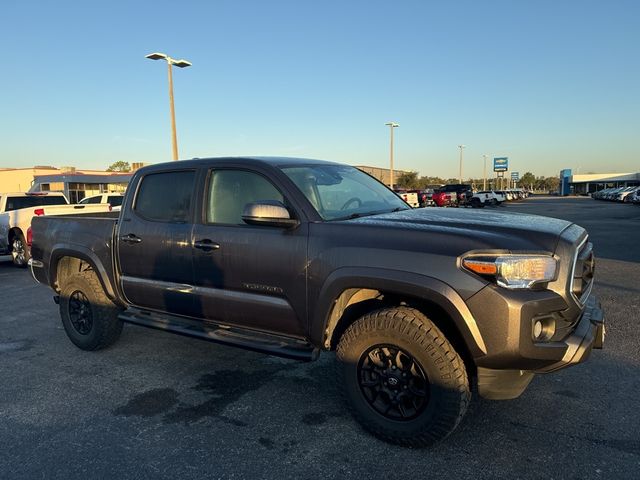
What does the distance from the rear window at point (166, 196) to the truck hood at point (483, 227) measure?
1614mm

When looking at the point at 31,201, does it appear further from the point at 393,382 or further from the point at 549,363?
the point at 549,363

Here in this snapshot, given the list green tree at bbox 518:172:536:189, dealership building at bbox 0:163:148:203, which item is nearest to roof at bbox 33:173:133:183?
dealership building at bbox 0:163:148:203

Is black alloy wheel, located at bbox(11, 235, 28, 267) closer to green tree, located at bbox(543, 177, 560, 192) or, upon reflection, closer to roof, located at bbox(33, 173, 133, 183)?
roof, located at bbox(33, 173, 133, 183)

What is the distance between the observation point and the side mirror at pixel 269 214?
11.3 feet

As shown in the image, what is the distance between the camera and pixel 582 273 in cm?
319

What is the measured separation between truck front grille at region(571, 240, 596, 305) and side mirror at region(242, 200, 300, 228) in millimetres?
1817

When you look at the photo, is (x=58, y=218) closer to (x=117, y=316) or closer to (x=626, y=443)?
(x=117, y=316)

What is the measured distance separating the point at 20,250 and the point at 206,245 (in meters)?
10.0

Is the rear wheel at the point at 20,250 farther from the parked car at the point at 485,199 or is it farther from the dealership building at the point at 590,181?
the dealership building at the point at 590,181

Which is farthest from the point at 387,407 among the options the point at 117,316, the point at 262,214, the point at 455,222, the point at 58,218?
the point at 58,218

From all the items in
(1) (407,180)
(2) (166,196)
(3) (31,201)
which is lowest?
(3) (31,201)

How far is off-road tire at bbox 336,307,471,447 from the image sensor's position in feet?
9.71

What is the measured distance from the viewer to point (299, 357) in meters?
3.44

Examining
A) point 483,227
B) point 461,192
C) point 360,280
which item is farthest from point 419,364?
point 461,192
